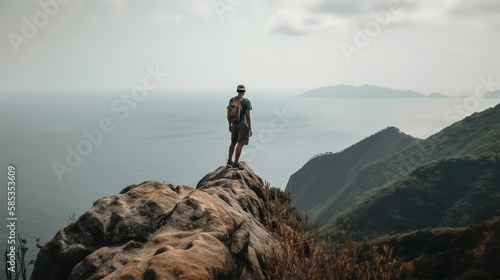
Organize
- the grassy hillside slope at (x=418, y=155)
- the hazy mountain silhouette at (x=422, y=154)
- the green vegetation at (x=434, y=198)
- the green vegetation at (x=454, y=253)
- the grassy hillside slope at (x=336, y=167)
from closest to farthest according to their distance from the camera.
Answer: the green vegetation at (x=454, y=253) < the green vegetation at (x=434, y=198) < the hazy mountain silhouette at (x=422, y=154) < the grassy hillside slope at (x=418, y=155) < the grassy hillside slope at (x=336, y=167)

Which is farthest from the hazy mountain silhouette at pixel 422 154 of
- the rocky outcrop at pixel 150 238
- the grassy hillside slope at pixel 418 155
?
the rocky outcrop at pixel 150 238

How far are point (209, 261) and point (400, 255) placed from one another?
5387 centimetres

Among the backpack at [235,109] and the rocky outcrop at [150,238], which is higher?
the backpack at [235,109]

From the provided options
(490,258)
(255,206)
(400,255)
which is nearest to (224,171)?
(255,206)

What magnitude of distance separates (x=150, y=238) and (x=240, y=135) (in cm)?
822

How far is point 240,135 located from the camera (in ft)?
46.8

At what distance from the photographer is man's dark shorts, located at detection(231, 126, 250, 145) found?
14.2 m

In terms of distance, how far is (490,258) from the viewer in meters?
41.8

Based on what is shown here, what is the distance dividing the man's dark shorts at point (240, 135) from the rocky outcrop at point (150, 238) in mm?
6657

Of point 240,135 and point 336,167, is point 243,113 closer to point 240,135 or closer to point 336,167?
point 240,135

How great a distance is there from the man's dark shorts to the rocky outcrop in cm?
666

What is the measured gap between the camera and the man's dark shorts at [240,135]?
14.2 m

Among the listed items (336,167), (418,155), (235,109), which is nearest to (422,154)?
(418,155)

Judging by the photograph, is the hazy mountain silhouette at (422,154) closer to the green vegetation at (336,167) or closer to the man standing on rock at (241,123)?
the green vegetation at (336,167)
